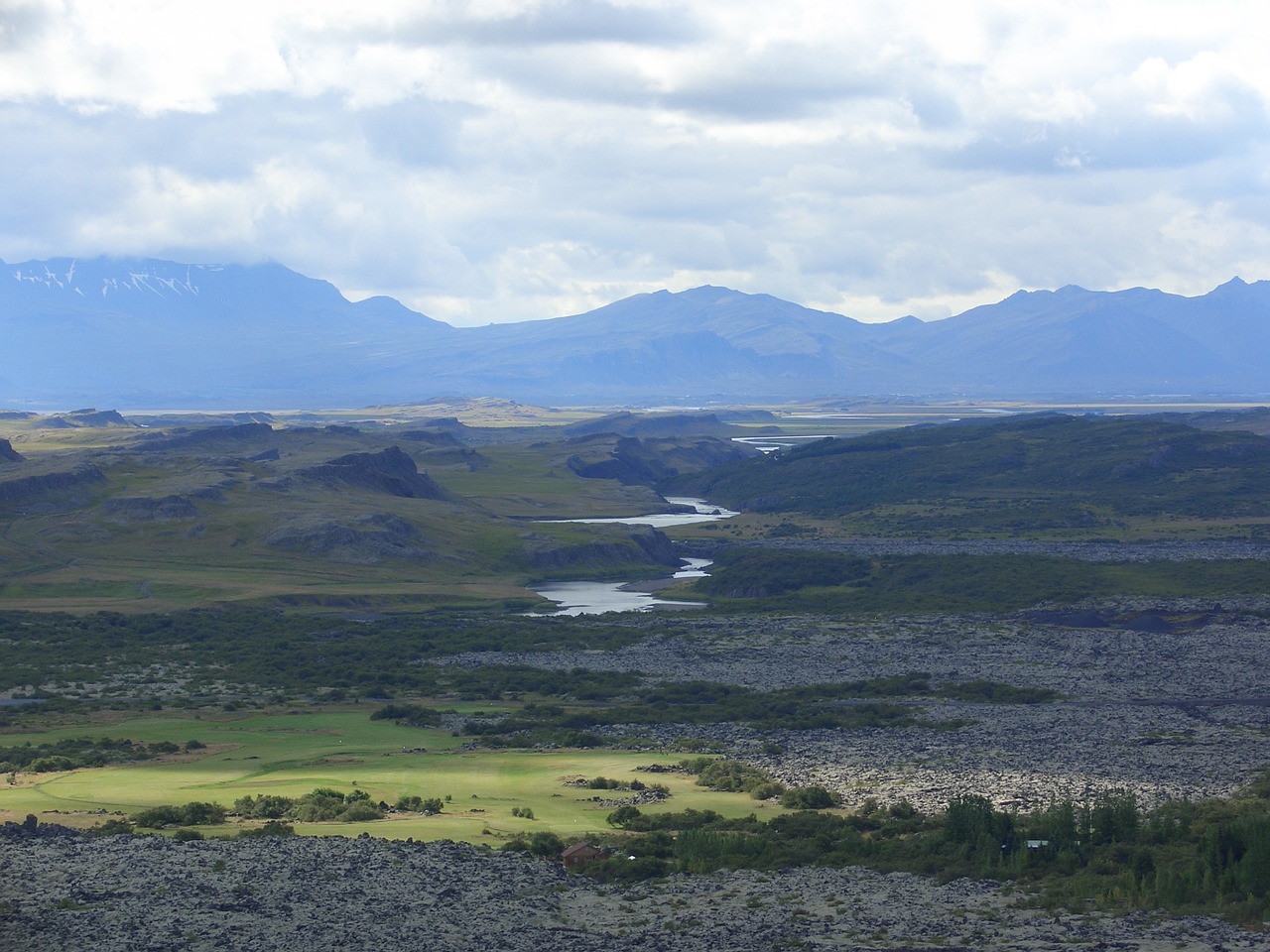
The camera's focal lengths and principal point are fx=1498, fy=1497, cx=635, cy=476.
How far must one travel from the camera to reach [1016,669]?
75.6m

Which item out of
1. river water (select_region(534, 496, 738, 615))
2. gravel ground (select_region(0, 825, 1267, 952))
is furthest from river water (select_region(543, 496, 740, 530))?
gravel ground (select_region(0, 825, 1267, 952))

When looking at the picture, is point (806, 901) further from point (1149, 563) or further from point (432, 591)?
point (1149, 563)

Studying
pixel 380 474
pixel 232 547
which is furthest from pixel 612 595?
pixel 380 474

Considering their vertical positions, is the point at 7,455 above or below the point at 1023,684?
above

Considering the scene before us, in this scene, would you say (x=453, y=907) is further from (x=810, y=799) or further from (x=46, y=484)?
(x=46, y=484)

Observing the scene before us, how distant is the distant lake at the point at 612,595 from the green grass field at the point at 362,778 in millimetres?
42442

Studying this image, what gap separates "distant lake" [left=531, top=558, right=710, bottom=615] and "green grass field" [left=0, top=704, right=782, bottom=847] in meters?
42.4

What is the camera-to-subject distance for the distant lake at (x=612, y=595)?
10481 centimetres

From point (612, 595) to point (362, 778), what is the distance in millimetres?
64350

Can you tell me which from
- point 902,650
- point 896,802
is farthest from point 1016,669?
point 896,802

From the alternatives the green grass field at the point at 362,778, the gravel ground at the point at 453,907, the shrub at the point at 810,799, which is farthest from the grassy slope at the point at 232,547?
the gravel ground at the point at 453,907

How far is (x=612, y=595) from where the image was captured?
11288 centimetres

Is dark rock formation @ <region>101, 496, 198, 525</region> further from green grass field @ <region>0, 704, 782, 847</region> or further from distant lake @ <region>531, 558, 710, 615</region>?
green grass field @ <region>0, 704, 782, 847</region>

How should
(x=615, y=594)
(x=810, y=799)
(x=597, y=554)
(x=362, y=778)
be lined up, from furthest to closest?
(x=597, y=554), (x=615, y=594), (x=362, y=778), (x=810, y=799)
